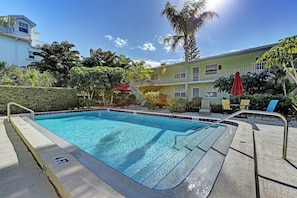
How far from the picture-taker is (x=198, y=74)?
19.5m

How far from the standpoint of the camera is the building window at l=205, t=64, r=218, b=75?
59.7ft

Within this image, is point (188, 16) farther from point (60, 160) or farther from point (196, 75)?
point (60, 160)

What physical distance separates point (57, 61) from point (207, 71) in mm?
20310

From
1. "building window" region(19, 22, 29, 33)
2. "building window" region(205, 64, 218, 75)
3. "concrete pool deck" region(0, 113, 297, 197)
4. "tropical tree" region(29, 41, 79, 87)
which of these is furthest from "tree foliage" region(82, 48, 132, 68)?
"concrete pool deck" region(0, 113, 297, 197)

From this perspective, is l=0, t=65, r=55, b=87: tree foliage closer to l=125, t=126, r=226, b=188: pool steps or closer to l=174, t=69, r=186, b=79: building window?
l=174, t=69, r=186, b=79: building window

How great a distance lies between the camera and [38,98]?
13797mm

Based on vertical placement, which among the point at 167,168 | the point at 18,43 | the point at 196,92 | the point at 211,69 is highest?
the point at 18,43

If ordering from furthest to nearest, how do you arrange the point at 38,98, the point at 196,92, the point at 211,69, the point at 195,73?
the point at 196,92 < the point at 195,73 < the point at 211,69 < the point at 38,98

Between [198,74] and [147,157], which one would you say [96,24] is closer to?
[198,74]

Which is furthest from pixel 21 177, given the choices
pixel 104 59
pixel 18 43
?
pixel 18 43

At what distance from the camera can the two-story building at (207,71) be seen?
15591 millimetres

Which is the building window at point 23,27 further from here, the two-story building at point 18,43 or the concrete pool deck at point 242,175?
the concrete pool deck at point 242,175

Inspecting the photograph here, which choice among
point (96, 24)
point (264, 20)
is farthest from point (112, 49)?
point (264, 20)

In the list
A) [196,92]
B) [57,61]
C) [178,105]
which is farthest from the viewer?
[57,61]
